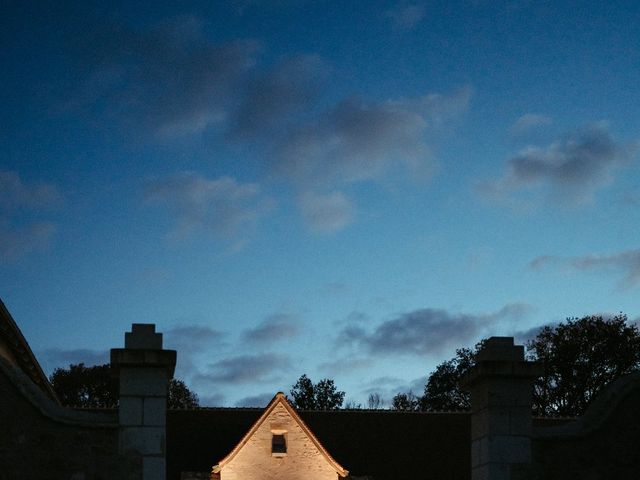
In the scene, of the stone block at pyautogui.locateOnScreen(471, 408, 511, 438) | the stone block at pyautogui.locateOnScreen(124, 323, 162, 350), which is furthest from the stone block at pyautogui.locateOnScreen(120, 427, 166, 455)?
the stone block at pyautogui.locateOnScreen(471, 408, 511, 438)

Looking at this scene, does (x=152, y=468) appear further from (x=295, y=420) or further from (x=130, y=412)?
(x=295, y=420)

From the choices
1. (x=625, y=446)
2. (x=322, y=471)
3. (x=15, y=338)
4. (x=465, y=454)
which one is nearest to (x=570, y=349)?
(x=465, y=454)

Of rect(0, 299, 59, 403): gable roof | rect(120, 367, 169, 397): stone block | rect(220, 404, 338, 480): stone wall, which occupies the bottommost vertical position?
rect(220, 404, 338, 480): stone wall

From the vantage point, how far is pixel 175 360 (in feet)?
33.4

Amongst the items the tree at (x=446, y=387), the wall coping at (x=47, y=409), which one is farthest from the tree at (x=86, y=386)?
the wall coping at (x=47, y=409)

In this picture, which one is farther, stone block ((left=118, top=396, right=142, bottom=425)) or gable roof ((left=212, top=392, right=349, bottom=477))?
gable roof ((left=212, top=392, right=349, bottom=477))

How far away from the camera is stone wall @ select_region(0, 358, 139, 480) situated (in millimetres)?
10000

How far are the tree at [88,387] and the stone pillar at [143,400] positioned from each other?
42.3m

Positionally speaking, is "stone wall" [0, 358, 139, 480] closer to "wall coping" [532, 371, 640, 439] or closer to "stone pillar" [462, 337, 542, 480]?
"stone pillar" [462, 337, 542, 480]

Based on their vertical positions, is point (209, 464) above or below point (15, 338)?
below

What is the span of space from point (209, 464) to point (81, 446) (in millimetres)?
20856

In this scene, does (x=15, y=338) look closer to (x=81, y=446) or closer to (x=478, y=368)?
(x=81, y=446)

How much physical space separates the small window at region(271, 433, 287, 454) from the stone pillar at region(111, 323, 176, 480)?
61.2 ft

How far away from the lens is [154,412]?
10.2 m
